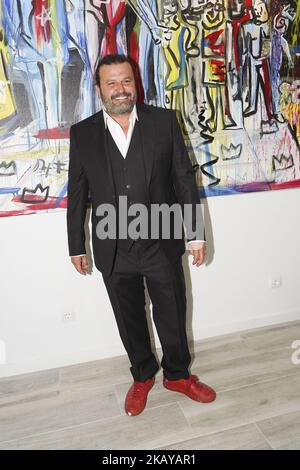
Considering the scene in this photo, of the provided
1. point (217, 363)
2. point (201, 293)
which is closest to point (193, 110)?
point (201, 293)

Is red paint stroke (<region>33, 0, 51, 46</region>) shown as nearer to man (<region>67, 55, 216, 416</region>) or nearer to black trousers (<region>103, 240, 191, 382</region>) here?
man (<region>67, 55, 216, 416</region>)

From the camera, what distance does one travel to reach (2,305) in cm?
239

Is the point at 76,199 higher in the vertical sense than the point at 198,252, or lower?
higher

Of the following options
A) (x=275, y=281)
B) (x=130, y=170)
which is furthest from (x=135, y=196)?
(x=275, y=281)

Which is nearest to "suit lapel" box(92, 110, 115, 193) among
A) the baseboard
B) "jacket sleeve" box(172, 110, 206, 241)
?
→ "jacket sleeve" box(172, 110, 206, 241)

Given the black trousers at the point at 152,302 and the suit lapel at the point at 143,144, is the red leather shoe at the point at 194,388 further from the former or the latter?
the suit lapel at the point at 143,144

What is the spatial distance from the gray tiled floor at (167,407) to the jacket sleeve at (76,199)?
2.83 ft

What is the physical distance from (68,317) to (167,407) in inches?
32.7

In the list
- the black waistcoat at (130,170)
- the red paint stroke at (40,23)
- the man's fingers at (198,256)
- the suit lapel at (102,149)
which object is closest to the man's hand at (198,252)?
the man's fingers at (198,256)

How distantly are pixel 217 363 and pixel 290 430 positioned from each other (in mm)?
646

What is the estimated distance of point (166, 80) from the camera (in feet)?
7.46

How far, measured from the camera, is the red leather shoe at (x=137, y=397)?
6.77 ft

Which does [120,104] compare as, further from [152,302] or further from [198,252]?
[152,302]
